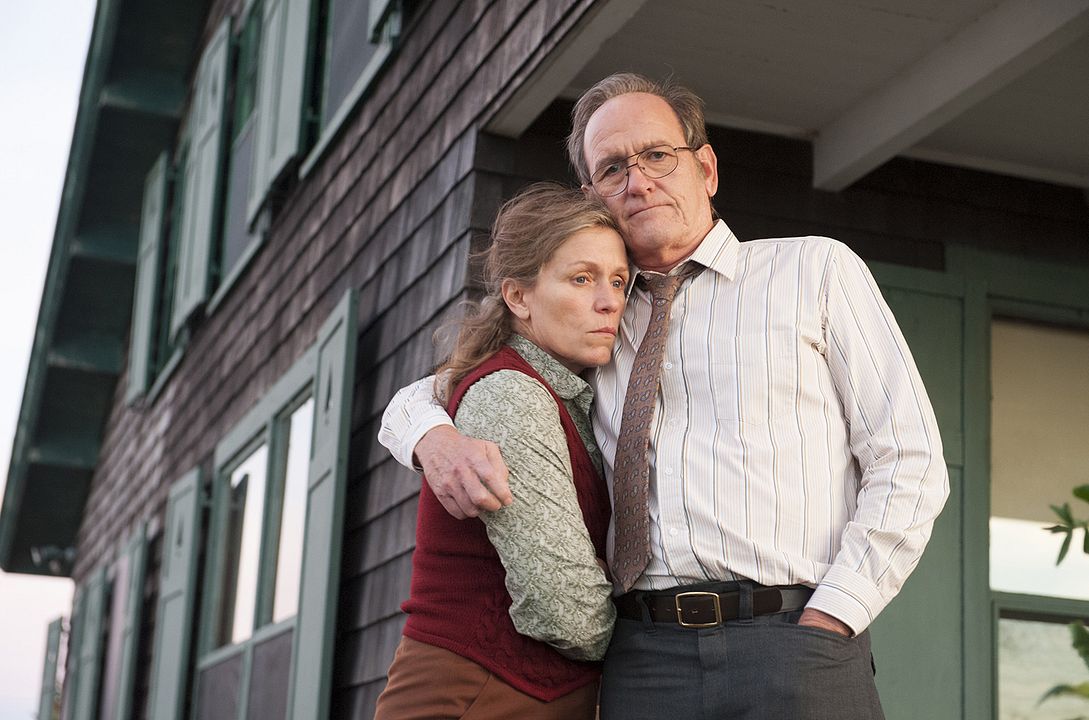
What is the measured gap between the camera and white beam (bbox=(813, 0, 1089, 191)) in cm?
301

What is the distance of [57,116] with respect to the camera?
29.2 meters

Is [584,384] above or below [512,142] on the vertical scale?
below

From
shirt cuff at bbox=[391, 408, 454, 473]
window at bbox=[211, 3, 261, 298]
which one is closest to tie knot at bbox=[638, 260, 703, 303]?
shirt cuff at bbox=[391, 408, 454, 473]

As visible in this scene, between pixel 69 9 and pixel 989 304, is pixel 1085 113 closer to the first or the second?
pixel 989 304

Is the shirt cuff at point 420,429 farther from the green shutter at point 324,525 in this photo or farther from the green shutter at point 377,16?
the green shutter at point 377,16

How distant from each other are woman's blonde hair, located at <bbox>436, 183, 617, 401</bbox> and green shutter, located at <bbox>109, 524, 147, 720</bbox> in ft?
21.9

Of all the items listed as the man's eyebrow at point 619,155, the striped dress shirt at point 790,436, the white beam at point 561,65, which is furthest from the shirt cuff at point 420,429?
the white beam at point 561,65

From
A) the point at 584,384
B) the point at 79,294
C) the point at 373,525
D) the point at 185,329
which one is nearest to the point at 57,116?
the point at 79,294

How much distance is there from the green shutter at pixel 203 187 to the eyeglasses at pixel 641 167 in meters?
5.40

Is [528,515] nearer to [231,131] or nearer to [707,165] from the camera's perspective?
[707,165]

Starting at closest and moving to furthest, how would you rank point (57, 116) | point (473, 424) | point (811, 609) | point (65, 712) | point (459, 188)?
point (811, 609)
point (473, 424)
point (459, 188)
point (65, 712)
point (57, 116)

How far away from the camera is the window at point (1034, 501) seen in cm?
387

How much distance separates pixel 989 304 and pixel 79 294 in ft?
31.8

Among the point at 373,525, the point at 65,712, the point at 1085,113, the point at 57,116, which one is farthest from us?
the point at 57,116
